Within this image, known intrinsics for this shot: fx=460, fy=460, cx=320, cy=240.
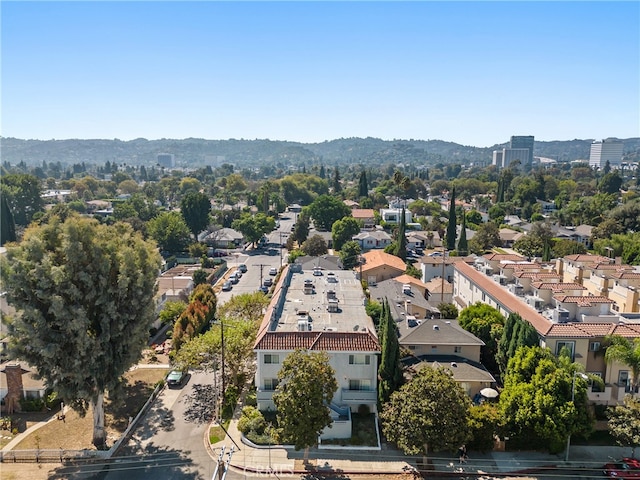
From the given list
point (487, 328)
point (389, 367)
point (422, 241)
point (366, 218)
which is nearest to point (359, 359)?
point (389, 367)

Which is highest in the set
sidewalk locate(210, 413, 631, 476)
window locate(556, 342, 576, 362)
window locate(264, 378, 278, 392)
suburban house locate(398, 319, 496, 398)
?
window locate(556, 342, 576, 362)

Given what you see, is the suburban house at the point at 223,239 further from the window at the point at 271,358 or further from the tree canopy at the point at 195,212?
the window at the point at 271,358

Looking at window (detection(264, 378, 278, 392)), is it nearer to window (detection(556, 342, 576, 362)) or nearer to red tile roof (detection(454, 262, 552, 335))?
red tile roof (detection(454, 262, 552, 335))

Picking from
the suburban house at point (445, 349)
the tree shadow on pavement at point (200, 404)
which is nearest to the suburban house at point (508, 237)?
the suburban house at point (445, 349)

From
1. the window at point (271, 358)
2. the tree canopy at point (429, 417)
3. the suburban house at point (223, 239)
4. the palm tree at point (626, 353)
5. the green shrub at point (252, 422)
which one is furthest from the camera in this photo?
the suburban house at point (223, 239)

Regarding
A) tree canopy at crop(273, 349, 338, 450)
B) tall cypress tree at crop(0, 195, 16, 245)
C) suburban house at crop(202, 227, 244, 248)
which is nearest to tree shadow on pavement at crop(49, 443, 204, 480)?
tree canopy at crop(273, 349, 338, 450)

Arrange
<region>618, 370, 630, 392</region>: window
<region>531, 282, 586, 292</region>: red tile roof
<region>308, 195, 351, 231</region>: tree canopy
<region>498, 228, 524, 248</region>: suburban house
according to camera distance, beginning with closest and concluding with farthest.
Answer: <region>618, 370, 630, 392</region>: window
<region>531, 282, 586, 292</region>: red tile roof
<region>498, 228, 524, 248</region>: suburban house
<region>308, 195, 351, 231</region>: tree canopy

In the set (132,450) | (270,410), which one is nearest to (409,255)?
(270,410)
